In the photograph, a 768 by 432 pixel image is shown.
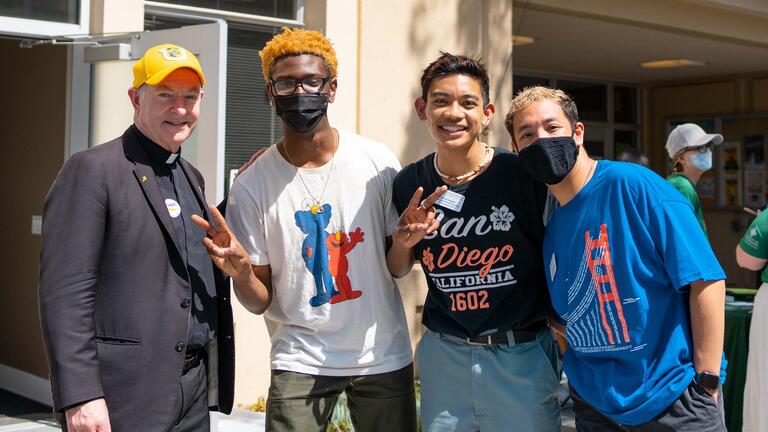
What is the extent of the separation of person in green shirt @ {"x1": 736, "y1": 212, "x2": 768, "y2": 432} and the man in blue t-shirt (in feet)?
8.19

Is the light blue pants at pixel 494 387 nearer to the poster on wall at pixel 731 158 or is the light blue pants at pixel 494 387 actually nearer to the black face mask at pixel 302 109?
the black face mask at pixel 302 109

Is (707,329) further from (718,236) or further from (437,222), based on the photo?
(718,236)

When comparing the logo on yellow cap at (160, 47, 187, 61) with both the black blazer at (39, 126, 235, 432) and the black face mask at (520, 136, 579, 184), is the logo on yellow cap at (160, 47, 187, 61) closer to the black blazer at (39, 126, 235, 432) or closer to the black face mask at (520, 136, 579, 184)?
the black blazer at (39, 126, 235, 432)

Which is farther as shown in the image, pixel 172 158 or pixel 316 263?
pixel 316 263

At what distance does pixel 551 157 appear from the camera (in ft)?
9.59

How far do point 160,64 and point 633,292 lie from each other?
5.48ft

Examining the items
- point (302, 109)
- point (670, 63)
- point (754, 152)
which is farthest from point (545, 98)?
point (754, 152)

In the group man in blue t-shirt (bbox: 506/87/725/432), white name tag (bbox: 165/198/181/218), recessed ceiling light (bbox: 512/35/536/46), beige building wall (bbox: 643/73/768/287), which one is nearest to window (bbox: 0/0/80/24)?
white name tag (bbox: 165/198/181/218)

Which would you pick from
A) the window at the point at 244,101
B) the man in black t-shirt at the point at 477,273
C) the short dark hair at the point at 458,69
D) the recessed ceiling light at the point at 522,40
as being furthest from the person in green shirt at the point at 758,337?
the recessed ceiling light at the point at 522,40

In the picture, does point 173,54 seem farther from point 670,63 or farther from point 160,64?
point 670,63

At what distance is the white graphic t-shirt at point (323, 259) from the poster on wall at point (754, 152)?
500 inches

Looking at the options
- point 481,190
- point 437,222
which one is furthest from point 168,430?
point 481,190

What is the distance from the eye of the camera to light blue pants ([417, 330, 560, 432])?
312cm

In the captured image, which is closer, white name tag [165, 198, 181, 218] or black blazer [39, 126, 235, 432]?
black blazer [39, 126, 235, 432]
